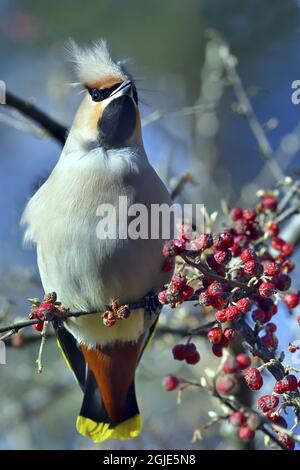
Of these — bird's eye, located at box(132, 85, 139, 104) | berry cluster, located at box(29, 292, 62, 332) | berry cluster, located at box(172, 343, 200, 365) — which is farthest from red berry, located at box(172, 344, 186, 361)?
bird's eye, located at box(132, 85, 139, 104)

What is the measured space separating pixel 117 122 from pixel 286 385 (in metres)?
1.58

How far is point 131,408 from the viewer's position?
12.7ft

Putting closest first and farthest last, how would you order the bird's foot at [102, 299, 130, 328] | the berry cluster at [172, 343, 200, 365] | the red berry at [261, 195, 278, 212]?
the bird's foot at [102, 299, 130, 328] → the berry cluster at [172, 343, 200, 365] → the red berry at [261, 195, 278, 212]

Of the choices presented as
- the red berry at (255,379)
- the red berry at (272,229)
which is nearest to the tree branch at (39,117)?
the red berry at (272,229)

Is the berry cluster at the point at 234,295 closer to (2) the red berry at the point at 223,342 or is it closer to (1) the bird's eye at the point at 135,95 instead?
A: (2) the red berry at the point at 223,342

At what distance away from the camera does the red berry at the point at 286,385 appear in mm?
2482

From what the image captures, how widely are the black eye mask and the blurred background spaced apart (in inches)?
5.6

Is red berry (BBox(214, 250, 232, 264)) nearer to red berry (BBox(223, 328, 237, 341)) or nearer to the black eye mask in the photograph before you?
red berry (BBox(223, 328, 237, 341))

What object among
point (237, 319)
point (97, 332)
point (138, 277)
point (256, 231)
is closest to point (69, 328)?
point (97, 332)

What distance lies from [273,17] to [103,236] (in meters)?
5.80

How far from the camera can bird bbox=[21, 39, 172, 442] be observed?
11.1 ft

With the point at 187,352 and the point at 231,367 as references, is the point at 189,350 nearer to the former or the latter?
the point at 187,352

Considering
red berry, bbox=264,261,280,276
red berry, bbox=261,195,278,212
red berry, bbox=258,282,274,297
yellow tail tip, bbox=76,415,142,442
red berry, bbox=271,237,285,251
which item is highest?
red berry, bbox=261,195,278,212
